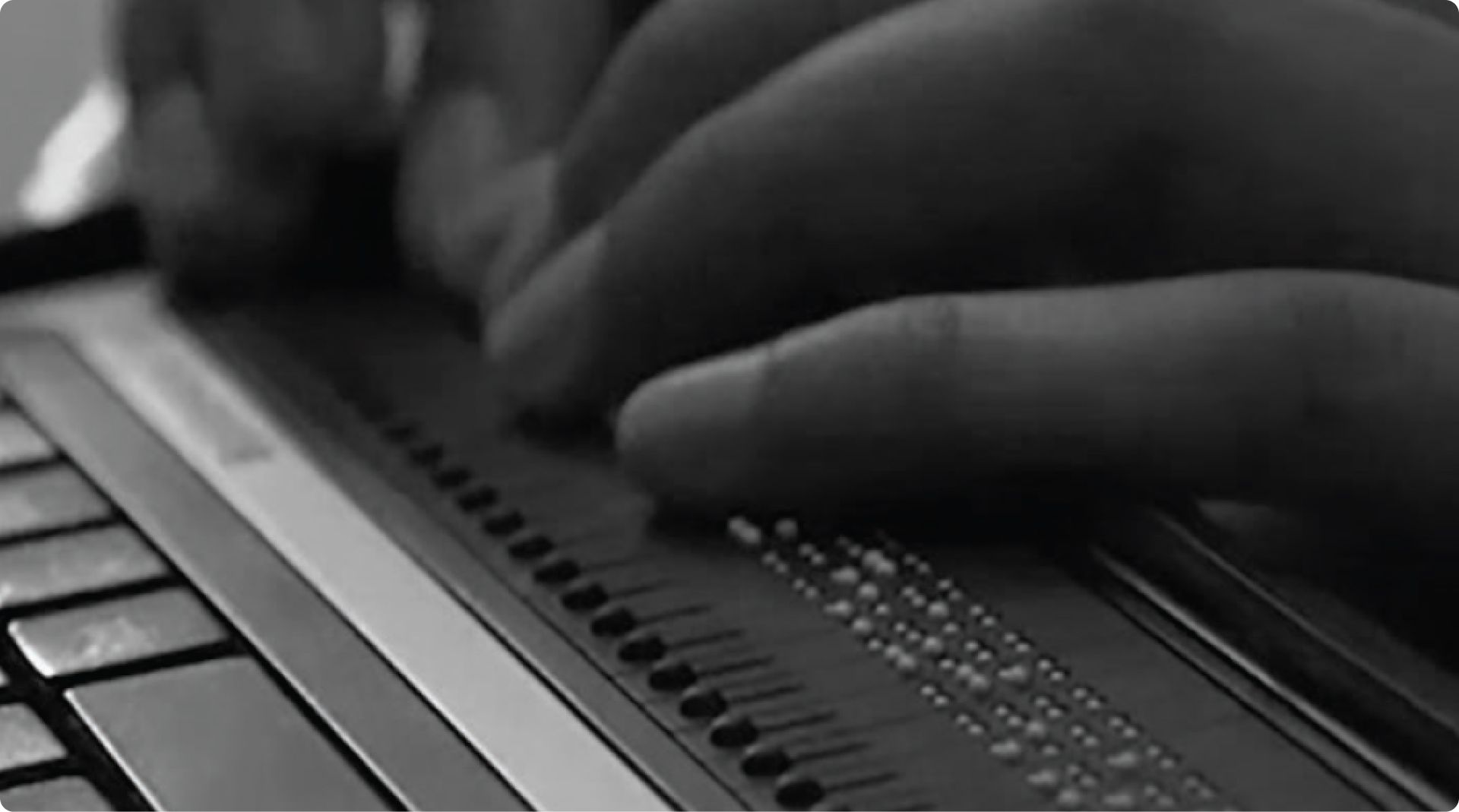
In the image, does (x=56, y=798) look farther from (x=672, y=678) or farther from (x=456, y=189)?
(x=456, y=189)

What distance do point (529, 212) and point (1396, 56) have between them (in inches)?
7.3

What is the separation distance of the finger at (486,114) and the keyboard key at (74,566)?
4.6 inches

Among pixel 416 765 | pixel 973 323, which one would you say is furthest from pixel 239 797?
pixel 973 323

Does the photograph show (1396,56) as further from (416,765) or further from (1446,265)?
(416,765)

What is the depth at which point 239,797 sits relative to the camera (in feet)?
1.27

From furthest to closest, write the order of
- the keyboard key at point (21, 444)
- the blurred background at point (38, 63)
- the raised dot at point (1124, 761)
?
the blurred background at point (38, 63) → the keyboard key at point (21, 444) → the raised dot at point (1124, 761)

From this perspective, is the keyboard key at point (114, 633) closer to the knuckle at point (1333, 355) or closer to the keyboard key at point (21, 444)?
the keyboard key at point (21, 444)

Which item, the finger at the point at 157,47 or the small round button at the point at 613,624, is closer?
the small round button at the point at 613,624

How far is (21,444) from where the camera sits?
0.51 m

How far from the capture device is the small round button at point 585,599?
445 mm

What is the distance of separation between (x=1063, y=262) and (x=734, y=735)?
0.39 feet

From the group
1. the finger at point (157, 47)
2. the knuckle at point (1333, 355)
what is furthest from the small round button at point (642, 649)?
the finger at point (157, 47)

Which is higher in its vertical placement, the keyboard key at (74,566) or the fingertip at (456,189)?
the fingertip at (456,189)

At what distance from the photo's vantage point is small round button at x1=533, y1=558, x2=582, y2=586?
46cm
